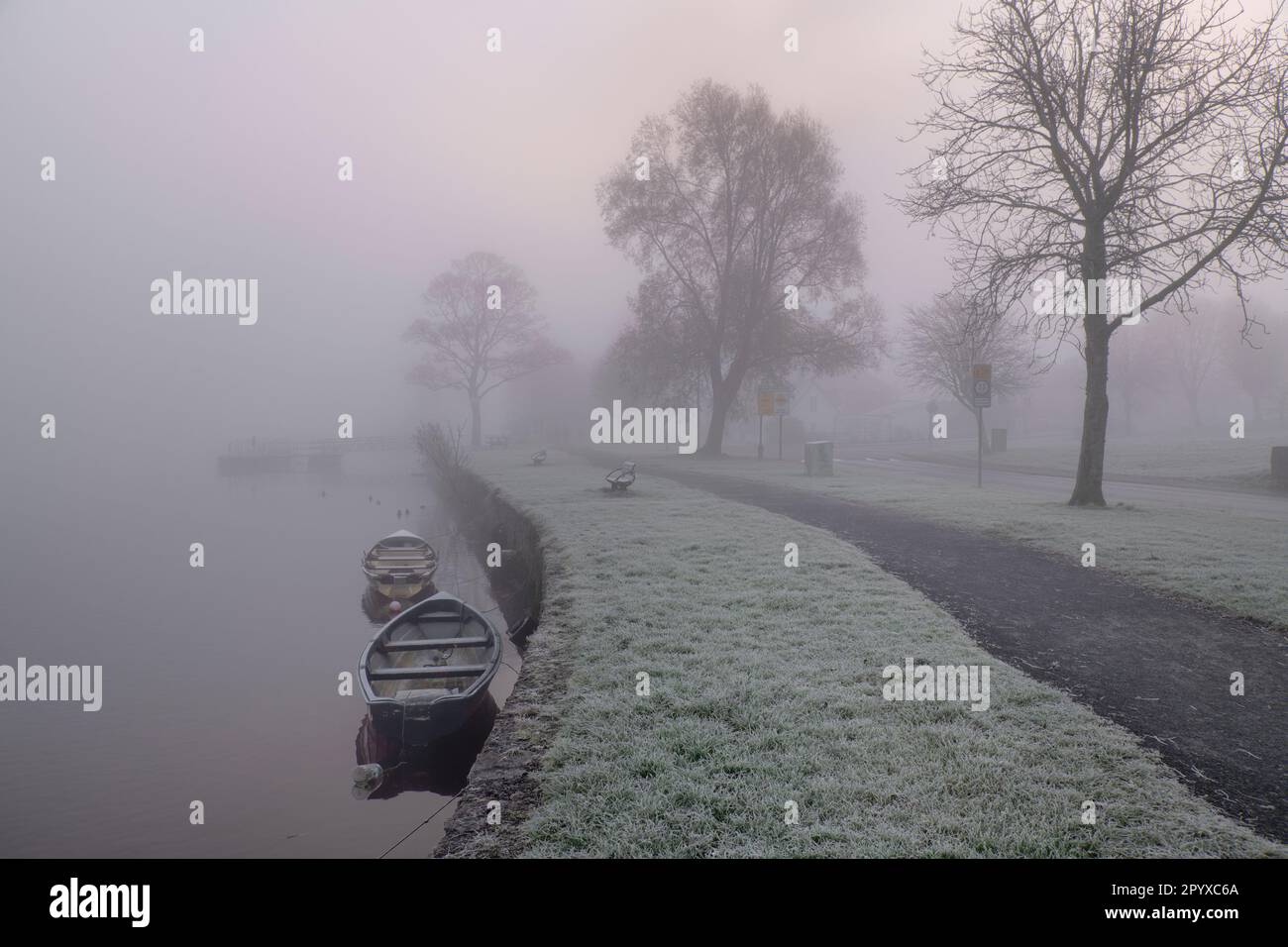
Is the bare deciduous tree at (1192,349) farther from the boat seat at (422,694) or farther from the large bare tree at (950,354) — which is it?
the boat seat at (422,694)

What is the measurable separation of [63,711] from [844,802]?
466 inches

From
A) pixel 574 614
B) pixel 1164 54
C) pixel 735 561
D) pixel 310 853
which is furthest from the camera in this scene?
pixel 1164 54

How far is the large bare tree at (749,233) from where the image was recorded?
3566cm

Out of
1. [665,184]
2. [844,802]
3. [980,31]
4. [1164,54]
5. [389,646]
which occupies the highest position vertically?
[665,184]

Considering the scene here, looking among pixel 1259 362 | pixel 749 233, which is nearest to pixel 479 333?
pixel 749 233

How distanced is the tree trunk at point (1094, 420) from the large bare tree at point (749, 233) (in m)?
19.7

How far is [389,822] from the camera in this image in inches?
298

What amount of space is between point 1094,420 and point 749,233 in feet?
79.5

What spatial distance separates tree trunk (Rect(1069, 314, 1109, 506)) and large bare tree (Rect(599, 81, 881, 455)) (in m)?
19.7

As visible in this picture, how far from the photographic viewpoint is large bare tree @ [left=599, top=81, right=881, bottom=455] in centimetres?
3566

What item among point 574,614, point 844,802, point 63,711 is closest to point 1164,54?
point 574,614

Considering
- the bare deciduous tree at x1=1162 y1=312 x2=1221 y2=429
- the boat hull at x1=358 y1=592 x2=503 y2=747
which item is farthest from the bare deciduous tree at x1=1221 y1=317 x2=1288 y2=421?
the boat hull at x1=358 y1=592 x2=503 y2=747

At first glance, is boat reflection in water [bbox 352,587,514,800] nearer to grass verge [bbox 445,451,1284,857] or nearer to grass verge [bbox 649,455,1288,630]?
grass verge [bbox 445,451,1284,857]

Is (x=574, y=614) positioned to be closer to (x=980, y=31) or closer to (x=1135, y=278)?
(x=1135, y=278)
